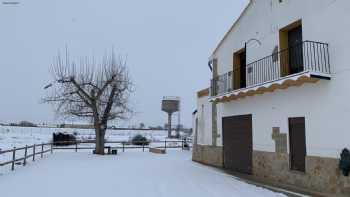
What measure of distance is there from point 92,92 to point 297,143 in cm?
1434

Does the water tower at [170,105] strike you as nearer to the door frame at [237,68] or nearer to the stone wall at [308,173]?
the door frame at [237,68]

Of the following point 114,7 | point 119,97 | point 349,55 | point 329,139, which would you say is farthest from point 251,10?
point 119,97

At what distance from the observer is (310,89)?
29.0ft

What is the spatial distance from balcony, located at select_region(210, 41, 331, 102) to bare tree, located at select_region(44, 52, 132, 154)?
29.8 ft

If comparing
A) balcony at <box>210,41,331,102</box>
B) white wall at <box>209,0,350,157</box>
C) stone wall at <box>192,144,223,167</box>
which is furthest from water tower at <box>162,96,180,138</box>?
white wall at <box>209,0,350,157</box>

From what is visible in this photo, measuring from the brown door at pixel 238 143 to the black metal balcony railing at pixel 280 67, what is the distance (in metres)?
1.42

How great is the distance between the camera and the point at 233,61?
13.6 metres

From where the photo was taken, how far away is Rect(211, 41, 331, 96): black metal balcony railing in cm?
840

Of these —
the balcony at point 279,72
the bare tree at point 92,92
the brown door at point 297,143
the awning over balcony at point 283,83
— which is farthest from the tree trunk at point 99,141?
the brown door at point 297,143

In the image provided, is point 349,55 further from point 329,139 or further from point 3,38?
point 3,38

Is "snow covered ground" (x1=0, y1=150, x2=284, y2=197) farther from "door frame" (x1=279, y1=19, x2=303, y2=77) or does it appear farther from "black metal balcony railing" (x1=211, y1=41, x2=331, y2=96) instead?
"door frame" (x1=279, y1=19, x2=303, y2=77)

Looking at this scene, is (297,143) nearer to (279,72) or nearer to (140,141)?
(279,72)

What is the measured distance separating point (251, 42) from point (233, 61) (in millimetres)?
1543

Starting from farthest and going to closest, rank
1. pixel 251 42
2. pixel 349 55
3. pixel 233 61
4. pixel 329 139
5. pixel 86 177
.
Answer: pixel 233 61 → pixel 251 42 → pixel 86 177 → pixel 329 139 → pixel 349 55
